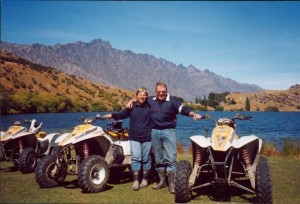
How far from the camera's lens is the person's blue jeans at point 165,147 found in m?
7.90

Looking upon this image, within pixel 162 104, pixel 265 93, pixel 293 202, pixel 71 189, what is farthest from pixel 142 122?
pixel 265 93

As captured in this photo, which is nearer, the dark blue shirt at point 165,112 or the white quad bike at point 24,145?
the dark blue shirt at point 165,112

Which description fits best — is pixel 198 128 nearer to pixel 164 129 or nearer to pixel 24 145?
pixel 24 145

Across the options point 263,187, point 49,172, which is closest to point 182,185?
point 263,187

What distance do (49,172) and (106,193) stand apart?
139cm

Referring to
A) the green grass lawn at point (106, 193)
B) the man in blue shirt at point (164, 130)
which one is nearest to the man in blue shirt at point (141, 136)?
the man in blue shirt at point (164, 130)

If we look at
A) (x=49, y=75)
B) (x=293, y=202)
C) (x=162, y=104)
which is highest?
(x=49, y=75)

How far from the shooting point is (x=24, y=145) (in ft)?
33.7

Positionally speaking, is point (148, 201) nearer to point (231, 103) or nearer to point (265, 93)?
point (231, 103)

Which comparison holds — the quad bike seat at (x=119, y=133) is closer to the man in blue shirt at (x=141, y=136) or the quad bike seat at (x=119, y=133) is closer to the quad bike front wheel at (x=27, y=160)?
the man in blue shirt at (x=141, y=136)

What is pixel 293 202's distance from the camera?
22.2ft

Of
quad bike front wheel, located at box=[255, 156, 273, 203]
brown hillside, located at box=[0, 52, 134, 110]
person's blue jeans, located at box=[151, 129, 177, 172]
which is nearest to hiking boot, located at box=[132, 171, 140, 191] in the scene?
person's blue jeans, located at box=[151, 129, 177, 172]

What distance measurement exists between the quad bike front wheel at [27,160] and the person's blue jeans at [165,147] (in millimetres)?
3861

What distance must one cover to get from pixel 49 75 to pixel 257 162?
87.7 meters
